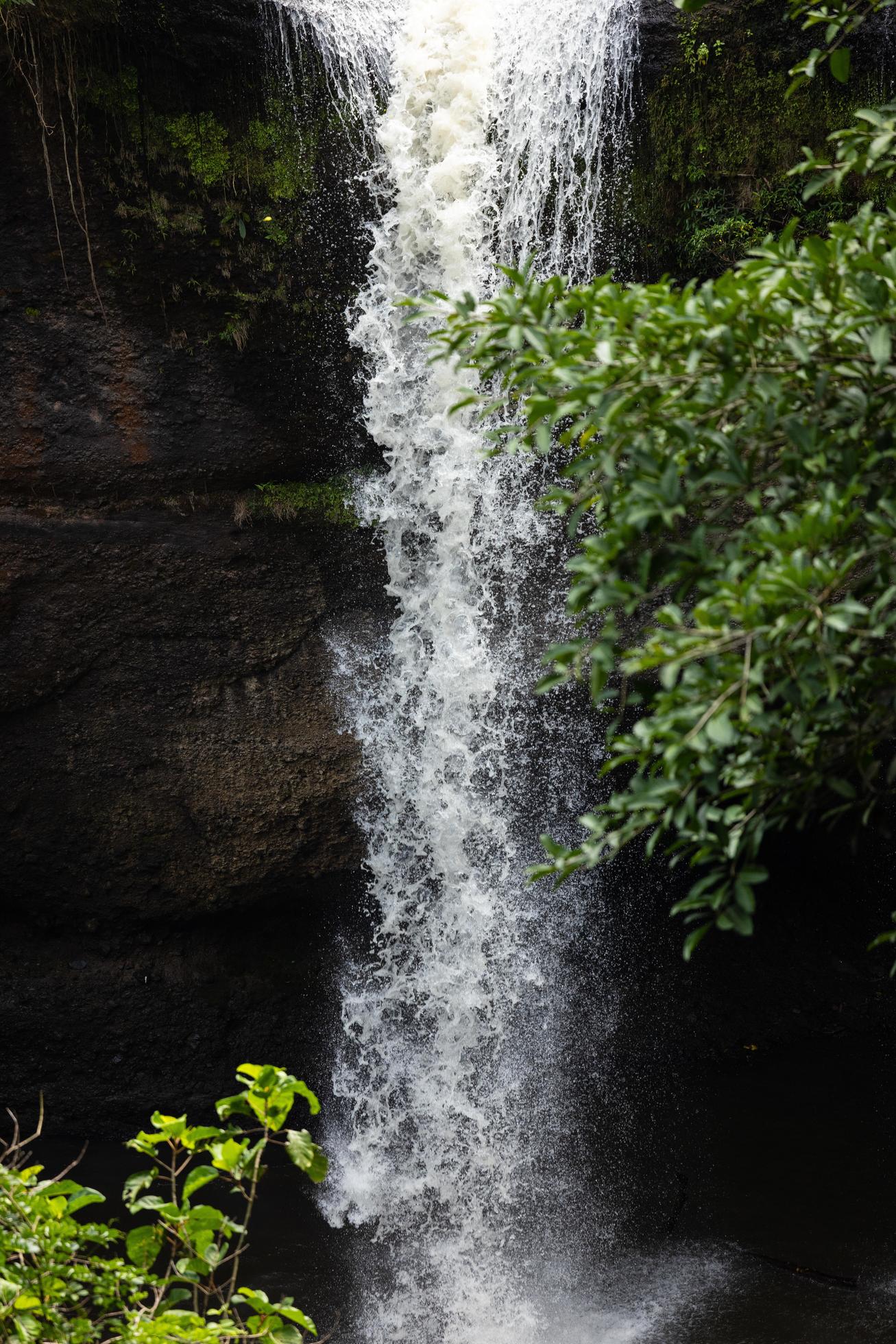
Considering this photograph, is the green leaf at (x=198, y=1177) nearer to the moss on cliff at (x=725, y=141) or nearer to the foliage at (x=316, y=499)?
the foliage at (x=316, y=499)

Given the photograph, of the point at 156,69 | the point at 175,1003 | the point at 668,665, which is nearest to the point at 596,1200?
the point at 175,1003

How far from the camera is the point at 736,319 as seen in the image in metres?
2.02

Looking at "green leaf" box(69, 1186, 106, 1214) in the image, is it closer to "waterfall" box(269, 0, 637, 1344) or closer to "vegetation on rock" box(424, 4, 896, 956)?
"vegetation on rock" box(424, 4, 896, 956)

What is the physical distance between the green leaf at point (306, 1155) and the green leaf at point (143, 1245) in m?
0.31

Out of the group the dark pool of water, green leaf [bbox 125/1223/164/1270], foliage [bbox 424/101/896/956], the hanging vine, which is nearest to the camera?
foliage [bbox 424/101/896/956]

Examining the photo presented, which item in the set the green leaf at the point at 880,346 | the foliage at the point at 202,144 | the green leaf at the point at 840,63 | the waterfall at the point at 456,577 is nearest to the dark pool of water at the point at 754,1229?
the waterfall at the point at 456,577

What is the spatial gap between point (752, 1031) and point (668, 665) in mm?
5163

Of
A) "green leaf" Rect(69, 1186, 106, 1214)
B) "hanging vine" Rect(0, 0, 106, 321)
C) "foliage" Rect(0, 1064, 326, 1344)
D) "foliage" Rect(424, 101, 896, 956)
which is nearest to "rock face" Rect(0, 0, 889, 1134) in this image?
"hanging vine" Rect(0, 0, 106, 321)

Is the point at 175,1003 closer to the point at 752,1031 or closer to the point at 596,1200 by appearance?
the point at 596,1200

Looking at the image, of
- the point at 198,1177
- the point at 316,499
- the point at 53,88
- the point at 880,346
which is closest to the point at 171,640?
the point at 316,499

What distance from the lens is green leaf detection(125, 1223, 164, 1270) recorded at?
7.33 ft

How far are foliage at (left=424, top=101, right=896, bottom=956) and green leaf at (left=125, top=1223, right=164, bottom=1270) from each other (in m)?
1.15

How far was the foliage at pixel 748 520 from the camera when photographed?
6.09 feet

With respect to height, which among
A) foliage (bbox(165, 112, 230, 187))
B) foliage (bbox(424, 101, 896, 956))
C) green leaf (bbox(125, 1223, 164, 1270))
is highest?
foliage (bbox(165, 112, 230, 187))
